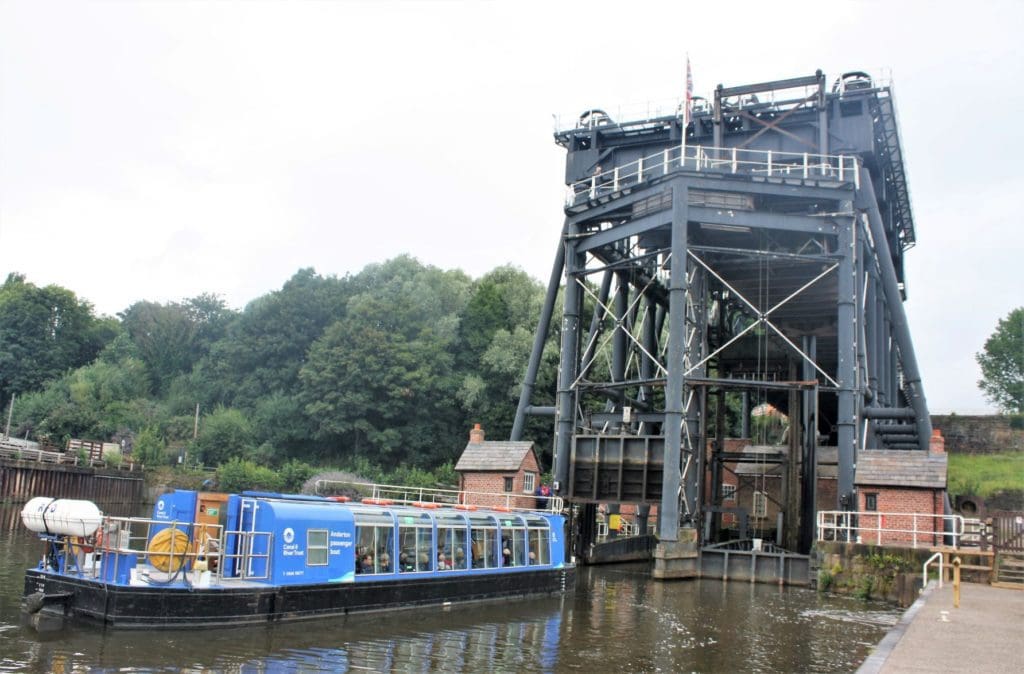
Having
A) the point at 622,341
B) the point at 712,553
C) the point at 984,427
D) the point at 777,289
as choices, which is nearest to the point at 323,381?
the point at 622,341

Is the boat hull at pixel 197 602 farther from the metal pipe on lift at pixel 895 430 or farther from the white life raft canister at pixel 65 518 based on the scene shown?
the metal pipe on lift at pixel 895 430

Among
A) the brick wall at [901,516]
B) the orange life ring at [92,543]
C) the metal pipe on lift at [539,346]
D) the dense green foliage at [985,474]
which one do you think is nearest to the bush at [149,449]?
the metal pipe on lift at [539,346]

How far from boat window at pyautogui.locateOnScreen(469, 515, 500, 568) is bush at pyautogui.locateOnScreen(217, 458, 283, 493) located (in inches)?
1537

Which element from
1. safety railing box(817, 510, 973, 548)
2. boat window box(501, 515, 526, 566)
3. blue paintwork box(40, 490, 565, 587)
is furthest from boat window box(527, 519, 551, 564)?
safety railing box(817, 510, 973, 548)

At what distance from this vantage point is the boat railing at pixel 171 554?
16.5 m

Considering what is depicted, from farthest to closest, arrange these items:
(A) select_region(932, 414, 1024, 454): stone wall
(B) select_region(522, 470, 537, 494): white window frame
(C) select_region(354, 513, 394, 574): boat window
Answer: (A) select_region(932, 414, 1024, 454): stone wall
(B) select_region(522, 470, 537, 494): white window frame
(C) select_region(354, 513, 394, 574): boat window

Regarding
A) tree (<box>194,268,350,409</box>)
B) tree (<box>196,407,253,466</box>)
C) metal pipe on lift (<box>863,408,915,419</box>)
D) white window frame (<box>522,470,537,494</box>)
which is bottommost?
white window frame (<box>522,470,537,494</box>)

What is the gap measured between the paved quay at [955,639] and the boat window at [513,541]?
1044 centimetres

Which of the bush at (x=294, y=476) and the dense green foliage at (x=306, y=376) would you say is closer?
the bush at (x=294, y=476)

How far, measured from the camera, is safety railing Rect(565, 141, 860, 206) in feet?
112

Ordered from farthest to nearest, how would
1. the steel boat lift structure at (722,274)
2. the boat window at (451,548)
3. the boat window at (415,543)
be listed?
the steel boat lift structure at (722,274) → the boat window at (451,548) → the boat window at (415,543)

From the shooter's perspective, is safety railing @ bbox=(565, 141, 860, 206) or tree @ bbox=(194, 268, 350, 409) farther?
tree @ bbox=(194, 268, 350, 409)

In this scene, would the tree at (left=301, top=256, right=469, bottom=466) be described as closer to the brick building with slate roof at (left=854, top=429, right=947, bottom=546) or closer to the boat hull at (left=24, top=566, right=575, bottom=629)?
the brick building with slate roof at (left=854, top=429, right=947, bottom=546)

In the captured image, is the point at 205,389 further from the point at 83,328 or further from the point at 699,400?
the point at 699,400
